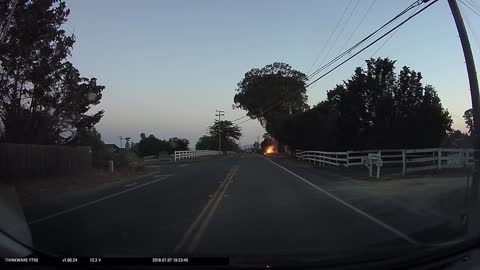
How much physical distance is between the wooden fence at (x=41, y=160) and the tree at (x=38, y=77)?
5.43 feet

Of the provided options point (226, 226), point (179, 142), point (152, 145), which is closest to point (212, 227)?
point (226, 226)

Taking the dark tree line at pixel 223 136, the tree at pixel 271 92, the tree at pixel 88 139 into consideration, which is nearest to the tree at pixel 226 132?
the dark tree line at pixel 223 136

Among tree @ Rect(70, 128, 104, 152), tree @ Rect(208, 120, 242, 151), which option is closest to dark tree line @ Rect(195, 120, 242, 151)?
tree @ Rect(208, 120, 242, 151)

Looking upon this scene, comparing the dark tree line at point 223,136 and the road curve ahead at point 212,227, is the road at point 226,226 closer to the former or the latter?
the road curve ahead at point 212,227

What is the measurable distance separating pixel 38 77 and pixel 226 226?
1980cm

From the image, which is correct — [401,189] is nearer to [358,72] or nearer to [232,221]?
[232,221]

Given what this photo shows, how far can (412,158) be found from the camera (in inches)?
1299

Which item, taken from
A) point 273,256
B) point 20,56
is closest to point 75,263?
point 273,256

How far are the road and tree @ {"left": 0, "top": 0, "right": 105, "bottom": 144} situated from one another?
34.6 feet

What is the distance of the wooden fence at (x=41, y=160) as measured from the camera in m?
23.7

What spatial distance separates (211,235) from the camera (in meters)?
10.5

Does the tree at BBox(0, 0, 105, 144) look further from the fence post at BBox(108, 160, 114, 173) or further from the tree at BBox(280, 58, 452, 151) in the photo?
the tree at BBox(280, 58, 452, 151)

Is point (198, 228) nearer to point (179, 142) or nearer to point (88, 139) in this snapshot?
point (88, 139)

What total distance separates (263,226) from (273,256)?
502 cm
